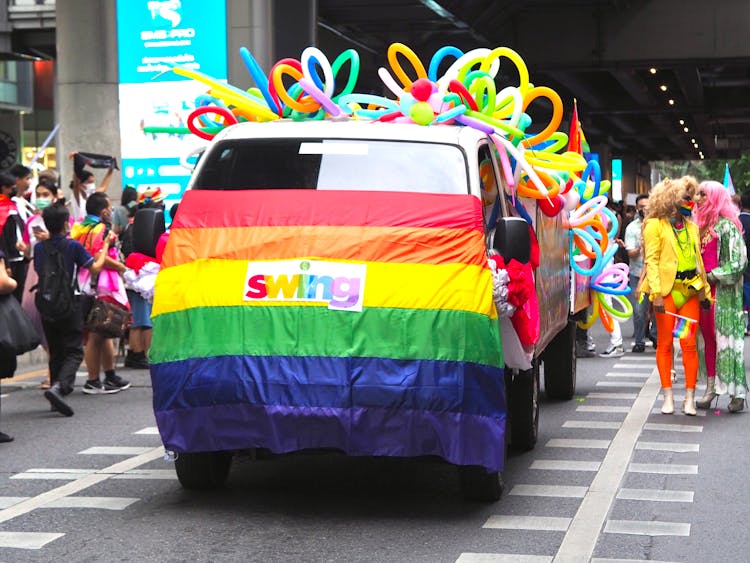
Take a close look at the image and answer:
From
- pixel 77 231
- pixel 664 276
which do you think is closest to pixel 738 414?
pixel 664 276

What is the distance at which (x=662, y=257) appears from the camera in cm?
1120

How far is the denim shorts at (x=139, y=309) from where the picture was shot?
15.0m

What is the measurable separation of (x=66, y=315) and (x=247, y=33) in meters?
7.12

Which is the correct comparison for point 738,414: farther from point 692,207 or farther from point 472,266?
point 472,266

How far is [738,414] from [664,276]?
1.37 metres

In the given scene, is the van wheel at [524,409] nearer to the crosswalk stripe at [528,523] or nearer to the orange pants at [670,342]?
the crosswalk stripe at [528,523]

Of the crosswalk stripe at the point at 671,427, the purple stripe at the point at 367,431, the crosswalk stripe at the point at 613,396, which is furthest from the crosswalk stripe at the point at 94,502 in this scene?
the crosswalk stripe at the point at 613,396

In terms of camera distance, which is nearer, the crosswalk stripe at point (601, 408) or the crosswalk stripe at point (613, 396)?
the crosswalk stripe at point (601, 408)

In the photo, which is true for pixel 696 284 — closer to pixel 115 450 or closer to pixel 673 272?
pixel 673 272

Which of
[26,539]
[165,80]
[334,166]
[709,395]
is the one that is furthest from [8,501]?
[165,80]

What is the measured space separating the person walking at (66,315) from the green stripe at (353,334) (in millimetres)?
5048

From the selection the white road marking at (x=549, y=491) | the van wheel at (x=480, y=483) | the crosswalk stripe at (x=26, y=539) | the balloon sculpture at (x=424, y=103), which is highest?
the balloon sculpture at (x=424, y=103)

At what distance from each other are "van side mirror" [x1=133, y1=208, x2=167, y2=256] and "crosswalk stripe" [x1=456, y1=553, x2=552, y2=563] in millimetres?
2815

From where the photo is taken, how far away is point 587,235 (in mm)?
A: 12594
